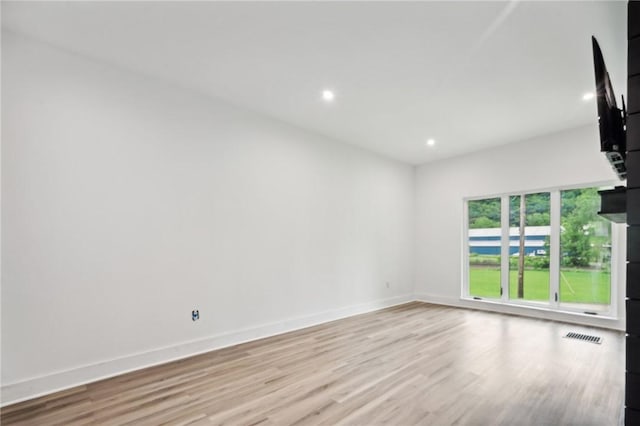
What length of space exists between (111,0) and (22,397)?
10.0 ft

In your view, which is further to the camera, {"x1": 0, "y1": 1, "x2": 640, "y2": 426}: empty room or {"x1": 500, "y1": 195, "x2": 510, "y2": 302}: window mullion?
{"x1": 500, "y1": 195, "x2": 510, "y2": 302}: window mullion

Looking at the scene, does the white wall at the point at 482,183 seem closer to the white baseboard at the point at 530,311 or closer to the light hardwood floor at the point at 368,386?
the white baseboard at the point at 530,311

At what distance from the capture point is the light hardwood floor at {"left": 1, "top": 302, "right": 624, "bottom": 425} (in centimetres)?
218

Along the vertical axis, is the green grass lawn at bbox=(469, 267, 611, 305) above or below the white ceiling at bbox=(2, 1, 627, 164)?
below

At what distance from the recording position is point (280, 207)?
427cm

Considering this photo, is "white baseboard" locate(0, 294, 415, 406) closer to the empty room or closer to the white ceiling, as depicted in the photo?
the empty room

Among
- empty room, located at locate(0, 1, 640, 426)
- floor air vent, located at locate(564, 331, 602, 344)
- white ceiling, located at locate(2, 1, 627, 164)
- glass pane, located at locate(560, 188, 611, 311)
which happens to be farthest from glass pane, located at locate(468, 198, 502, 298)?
white ceiling, located at locate(2, 1, 627, 164)

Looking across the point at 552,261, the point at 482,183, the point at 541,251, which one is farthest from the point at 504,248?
the point at 482,183

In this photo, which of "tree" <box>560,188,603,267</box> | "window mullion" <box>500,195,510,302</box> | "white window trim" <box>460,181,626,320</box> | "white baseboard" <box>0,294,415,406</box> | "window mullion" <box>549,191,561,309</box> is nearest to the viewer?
"white baseboard" <box>0,294,415,406</box>

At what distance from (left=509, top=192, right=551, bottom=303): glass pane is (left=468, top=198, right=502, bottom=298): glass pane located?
9.2 inches

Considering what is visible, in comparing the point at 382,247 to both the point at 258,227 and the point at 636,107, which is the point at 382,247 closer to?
the point at 258,227

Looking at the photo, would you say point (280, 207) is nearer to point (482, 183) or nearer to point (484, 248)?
point (482, 183)

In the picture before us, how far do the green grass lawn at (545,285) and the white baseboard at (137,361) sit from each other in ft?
10.0

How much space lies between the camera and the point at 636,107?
165 centimetres
